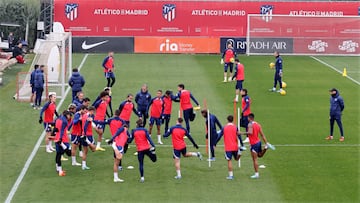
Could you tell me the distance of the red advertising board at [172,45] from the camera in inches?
2024

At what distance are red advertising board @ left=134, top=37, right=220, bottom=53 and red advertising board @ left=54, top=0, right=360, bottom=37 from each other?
3.05 meters

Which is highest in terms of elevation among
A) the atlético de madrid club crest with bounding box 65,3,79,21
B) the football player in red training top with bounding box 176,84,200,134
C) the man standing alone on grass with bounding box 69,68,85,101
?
the atlético de madrid club crest with bounding box 65,3,79,21

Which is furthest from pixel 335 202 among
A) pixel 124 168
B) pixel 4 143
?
pixel 4 143

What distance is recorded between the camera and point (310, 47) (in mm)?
51969

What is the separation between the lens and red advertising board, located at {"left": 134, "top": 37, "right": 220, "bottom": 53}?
2024 inches

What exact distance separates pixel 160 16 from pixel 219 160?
30.7m

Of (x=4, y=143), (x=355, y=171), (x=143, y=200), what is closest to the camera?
(x=143, y=200)

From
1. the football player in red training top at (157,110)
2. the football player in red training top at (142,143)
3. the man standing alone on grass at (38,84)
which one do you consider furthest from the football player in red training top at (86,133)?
the man standing alone on grass at (38,84)

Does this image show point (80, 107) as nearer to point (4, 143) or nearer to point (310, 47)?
point (4, 143)

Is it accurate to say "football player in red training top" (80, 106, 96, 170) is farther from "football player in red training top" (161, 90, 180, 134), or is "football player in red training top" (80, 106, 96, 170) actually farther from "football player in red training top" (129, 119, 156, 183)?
"football player in red training top" (161, 90, 180, 134)

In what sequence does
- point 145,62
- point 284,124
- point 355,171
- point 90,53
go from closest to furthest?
point 355,171, point 284,124, point 145,62, point 90,53

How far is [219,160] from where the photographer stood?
25156 mm

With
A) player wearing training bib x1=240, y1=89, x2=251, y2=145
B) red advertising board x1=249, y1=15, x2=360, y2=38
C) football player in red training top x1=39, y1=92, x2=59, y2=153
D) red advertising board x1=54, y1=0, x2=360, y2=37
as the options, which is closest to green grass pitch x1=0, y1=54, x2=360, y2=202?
football player in red training top x1=39, y1=92, x2=59, y2=153

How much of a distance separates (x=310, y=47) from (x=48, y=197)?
3332 cm
